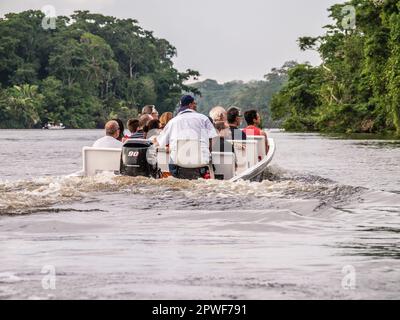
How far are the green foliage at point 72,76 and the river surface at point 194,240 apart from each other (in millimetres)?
120437

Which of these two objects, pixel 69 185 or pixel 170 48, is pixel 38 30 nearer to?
pixel 170 48

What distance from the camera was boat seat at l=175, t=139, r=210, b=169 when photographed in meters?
15.2

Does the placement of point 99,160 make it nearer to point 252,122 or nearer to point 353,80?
point 252,122

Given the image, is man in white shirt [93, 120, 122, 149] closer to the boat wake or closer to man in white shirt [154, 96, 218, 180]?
the boat wake

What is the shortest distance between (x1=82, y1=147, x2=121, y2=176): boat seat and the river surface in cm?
57

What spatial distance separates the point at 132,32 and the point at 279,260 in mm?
168146

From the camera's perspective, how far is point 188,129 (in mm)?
15133

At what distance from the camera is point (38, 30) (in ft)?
505

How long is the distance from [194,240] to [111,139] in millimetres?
6750

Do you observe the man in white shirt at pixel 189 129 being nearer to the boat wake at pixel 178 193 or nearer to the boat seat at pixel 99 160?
the boat wake at pixel 178 193

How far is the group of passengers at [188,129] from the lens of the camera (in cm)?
1516

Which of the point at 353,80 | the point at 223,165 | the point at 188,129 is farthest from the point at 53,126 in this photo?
the point at 188,129

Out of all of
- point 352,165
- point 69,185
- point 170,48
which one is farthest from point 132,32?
point 69,185

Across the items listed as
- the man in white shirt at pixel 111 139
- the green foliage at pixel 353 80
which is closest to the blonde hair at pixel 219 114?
the man in white shirt at pixel 111 139
